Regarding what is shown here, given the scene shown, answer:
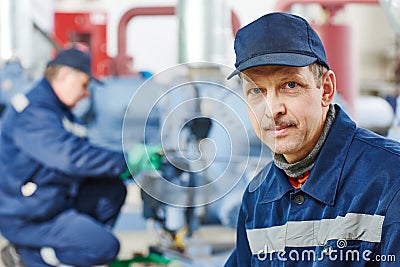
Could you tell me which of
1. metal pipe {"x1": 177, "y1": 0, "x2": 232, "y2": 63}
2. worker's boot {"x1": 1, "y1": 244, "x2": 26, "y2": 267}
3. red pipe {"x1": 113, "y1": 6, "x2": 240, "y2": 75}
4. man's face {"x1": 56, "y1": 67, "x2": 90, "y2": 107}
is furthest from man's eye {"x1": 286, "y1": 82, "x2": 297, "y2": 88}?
red pipe {"x1": 113, "y1": 6, "x2": 240, "y2": 75}

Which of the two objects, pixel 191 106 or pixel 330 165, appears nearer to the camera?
pixel 330 165

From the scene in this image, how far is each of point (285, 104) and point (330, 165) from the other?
10cm

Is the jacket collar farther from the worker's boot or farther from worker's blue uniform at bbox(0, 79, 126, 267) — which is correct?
the worker's boot

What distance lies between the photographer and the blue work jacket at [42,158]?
283cm

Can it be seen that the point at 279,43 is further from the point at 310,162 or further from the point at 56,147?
the point at 56,147

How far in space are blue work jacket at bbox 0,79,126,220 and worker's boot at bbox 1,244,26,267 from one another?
5.5 inches

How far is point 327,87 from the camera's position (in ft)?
3.90

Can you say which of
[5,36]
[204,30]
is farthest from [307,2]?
[5,36]

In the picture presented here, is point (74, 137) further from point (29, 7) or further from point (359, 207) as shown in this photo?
point (359, 207)

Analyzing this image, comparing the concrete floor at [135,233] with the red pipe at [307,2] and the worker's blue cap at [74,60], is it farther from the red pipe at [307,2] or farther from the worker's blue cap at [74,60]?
the red pipe at [307,2]

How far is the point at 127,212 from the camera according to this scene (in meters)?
3.02

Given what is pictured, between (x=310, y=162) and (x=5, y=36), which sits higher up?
(x=310, y=162)

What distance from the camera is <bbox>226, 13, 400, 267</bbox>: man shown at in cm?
111

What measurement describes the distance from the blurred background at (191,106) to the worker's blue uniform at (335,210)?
12cm
